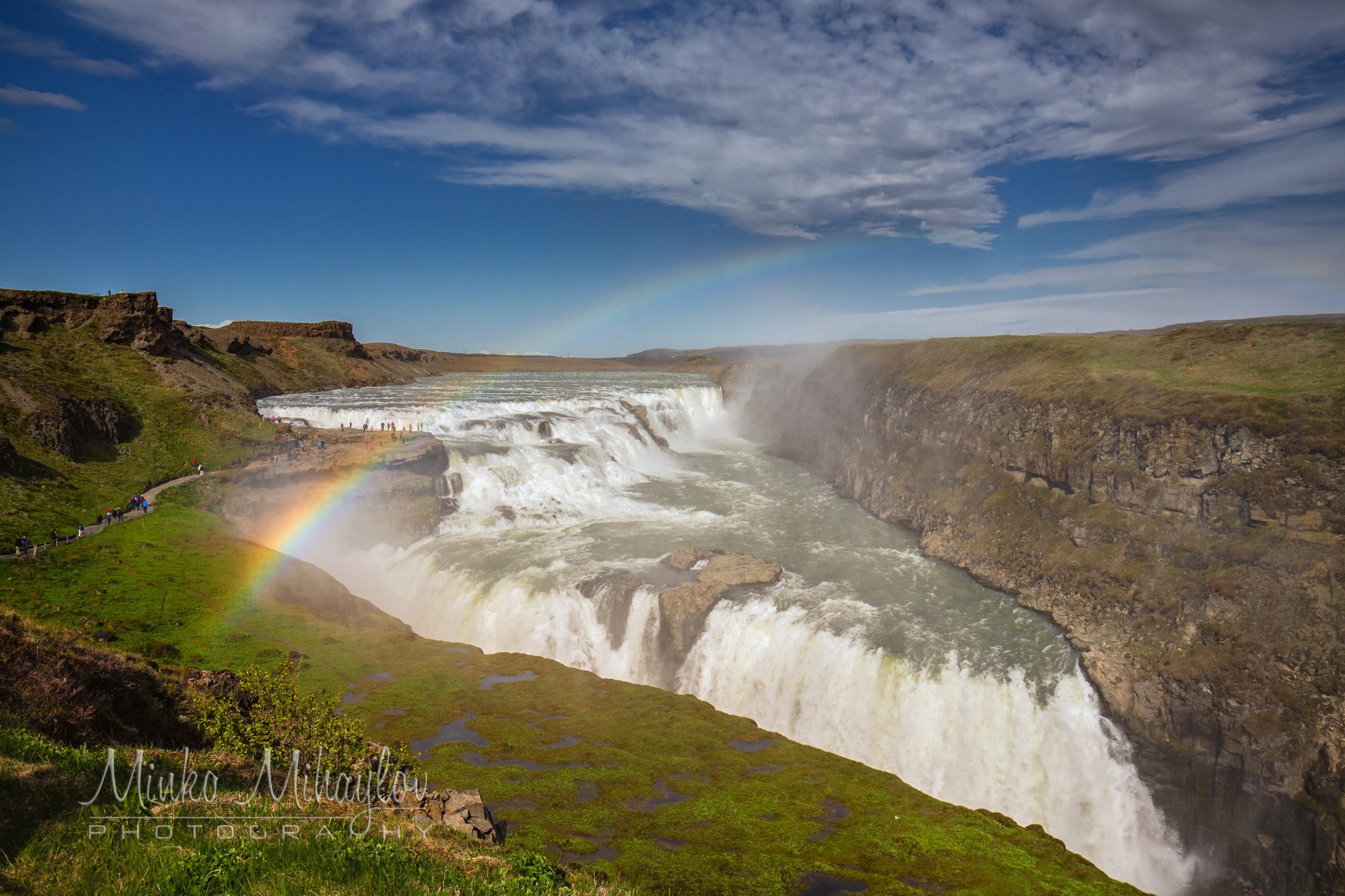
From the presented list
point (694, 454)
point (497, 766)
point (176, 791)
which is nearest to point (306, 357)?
point (694, 454)

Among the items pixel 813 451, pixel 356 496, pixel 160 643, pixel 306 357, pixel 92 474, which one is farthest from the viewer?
pixel 306 357

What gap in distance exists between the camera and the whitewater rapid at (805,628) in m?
21.3

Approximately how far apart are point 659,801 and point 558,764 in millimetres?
3332

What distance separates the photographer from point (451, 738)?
19.5 m

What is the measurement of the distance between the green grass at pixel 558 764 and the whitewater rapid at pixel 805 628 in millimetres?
3623

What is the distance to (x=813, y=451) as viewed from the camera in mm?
→ 60469

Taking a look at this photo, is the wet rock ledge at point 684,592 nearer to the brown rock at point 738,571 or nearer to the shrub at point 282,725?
the brown rock at point 738,571

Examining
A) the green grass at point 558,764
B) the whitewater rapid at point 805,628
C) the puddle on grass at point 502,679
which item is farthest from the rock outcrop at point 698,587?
the puddle on grass at point 502,679

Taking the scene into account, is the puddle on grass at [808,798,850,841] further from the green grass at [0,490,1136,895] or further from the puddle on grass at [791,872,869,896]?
the puddle on grass at [791,872,869,896]

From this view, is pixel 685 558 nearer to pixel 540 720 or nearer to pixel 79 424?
pixel 540 720

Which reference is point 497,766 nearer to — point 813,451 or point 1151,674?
point 1151,674

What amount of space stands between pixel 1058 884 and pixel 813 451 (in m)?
47.1

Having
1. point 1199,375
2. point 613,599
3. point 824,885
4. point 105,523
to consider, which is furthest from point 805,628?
point 105,523

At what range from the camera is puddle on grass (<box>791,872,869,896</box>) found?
13438 mm
